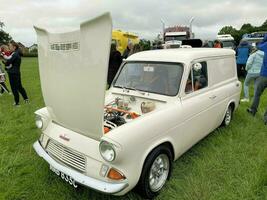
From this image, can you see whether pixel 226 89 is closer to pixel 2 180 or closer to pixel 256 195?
pixel 256 195

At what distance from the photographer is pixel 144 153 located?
289 centimetres

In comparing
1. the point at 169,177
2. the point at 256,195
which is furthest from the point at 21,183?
the point at 256,195

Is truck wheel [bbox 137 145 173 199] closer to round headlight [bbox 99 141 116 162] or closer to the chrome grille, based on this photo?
round headlight [bbox 99 141 116 162]

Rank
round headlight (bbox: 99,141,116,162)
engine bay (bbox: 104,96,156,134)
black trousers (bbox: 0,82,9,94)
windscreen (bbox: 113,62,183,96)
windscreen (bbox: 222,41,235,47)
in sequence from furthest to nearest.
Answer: windscreen (bbox: 222,41,235,47), black trousers (bbox: 0,82,9,94), windscreen (bbox: 113,62,183,96), engine bay (bbox: 104,96,156,134), round headlight (bbox: 99,141,116,162)

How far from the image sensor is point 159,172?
3311 millimetres

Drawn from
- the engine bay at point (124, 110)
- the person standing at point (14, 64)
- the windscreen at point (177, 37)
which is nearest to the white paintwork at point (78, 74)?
the engine bay at point (124, 110)

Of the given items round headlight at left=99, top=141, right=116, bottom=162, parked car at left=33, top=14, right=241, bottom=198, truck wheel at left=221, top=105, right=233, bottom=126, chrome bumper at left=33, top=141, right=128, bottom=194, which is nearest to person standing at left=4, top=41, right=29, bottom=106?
parked car at left=33, top=14, right=241, bottom=198

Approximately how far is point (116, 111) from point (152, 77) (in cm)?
84

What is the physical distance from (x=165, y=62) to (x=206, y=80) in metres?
0.89

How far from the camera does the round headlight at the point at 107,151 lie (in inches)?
103

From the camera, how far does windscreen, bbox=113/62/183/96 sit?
384cm

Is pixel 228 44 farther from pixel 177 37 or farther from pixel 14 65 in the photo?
pixel 14 65

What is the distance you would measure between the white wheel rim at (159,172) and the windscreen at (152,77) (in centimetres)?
99

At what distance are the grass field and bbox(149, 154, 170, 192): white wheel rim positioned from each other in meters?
0.12
